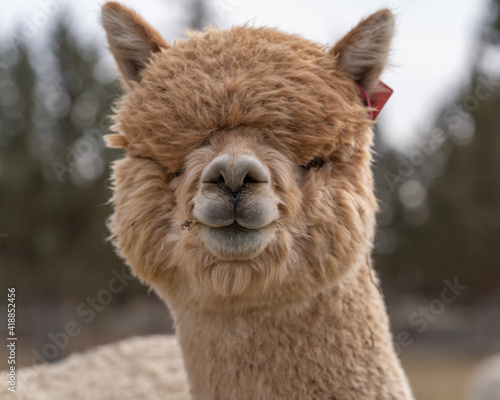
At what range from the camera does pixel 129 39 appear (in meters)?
3.03

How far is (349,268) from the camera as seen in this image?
2.64 metres

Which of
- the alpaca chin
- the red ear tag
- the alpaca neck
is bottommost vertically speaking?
the alpaca neck

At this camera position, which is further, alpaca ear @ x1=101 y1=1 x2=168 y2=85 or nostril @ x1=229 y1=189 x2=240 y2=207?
alpaca ear @ x1=101 y1=1 x2=168 y2=85

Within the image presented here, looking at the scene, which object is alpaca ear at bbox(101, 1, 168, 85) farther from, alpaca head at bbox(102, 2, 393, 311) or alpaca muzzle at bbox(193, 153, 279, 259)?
alpaca muzzle at bbox(193, 153, 279, 259)

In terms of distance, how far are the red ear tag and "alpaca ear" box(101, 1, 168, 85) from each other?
47.1 inches

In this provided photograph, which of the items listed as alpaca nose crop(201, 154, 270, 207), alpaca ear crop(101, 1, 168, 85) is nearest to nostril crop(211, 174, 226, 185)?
alpaca nose crop(201, 154, 270, 207)

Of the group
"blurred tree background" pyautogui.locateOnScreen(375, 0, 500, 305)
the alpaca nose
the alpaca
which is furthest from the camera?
"blurred tree background" pyautogui.locateOnScreen(375, 0, 500, 305)

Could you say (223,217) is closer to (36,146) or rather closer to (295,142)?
(295,142)

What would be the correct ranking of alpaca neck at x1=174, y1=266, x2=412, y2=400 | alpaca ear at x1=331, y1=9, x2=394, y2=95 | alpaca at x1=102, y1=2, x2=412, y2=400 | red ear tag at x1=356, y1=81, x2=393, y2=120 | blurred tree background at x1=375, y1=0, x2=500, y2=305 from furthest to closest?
blurred tree background at x1=375, y1=0, x2=500, y2=305, red ear tag at x1=356, y1=81, x2=393, y2=120, alpaca ear at x1=331, y1=9, x2=394, y2=95, alpaca neck at x1=174, y1=266, x2=412, y2=400, alpaca at x1=102, y1=2, x2=412, y2=400

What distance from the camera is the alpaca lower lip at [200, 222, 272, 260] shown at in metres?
2.31

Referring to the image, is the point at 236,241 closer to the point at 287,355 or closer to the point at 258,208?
the point at 258,208

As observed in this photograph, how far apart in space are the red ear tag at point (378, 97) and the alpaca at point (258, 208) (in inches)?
3.0

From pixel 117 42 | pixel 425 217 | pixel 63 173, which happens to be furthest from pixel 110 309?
pixel 117 42

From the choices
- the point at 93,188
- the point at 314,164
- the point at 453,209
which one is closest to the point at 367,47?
the point at 314,164
